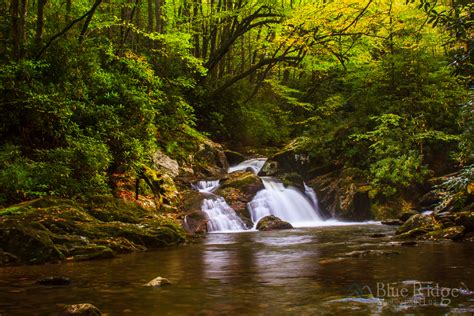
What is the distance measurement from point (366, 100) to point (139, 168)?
13.1 m

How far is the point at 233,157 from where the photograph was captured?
868 inches

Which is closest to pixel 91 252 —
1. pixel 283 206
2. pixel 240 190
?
pixel 240 190

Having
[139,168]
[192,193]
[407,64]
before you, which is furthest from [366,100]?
[139,168]

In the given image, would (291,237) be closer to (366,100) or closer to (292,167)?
(292,167)

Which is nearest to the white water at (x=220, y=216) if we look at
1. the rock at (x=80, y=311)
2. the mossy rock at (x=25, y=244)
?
the mossy rock at (x=25, y=244)

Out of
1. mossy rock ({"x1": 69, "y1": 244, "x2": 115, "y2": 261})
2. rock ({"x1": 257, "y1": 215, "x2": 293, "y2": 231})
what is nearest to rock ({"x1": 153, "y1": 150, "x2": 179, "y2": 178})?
rock ({"x1": 257, "y1": 215, "x2": 293, "y2": 231})

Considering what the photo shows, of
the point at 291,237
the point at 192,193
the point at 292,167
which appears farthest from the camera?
the point at 292,167

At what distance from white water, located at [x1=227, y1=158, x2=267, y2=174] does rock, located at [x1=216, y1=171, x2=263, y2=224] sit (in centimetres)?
259

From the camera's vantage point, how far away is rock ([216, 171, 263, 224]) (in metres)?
15.5

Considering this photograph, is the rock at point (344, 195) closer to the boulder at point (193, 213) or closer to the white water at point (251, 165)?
the white water at point (251, 165)

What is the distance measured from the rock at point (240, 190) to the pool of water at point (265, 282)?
6.10 m

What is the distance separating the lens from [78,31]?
1328cm

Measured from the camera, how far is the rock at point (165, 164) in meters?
16.3

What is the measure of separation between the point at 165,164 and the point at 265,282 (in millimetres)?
Result: 11411
